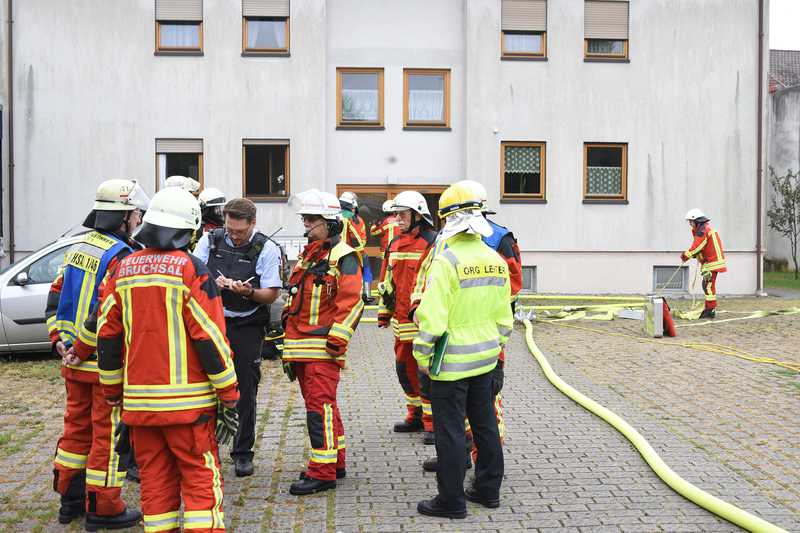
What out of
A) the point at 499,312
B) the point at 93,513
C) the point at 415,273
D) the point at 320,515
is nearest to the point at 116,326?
the point at 93,513

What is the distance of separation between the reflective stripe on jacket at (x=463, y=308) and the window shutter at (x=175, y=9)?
16194 mm

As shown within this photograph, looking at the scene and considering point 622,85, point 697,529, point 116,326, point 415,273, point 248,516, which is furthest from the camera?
point 622,85

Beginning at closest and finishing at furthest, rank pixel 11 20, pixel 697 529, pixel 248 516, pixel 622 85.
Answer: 1. pixel 697 529
2. pixel 248 516
3. pixel 11 20
4. pixel 622 85

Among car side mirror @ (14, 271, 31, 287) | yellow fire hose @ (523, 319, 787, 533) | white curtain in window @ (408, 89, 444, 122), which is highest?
white curtain in window @ (408, 89, 444, 122)

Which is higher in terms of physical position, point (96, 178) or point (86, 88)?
point (86, 88)

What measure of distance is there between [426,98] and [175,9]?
244 inches

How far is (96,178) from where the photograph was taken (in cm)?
1961

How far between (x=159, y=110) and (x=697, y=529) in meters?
17.2

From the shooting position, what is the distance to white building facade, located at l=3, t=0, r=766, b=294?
19.6 meters

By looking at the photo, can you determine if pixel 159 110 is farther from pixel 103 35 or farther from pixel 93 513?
pixel 93 513

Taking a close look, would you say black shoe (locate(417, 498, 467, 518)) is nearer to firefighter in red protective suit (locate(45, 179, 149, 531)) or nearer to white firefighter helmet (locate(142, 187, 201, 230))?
firefighter in red protective suit (locate(45, 179, 149, 531))

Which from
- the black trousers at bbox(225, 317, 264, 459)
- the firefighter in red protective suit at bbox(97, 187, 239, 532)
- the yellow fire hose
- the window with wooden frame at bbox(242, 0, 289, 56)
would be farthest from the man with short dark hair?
→ the window with wooden frame at bbox(242, 0, 289, 56)

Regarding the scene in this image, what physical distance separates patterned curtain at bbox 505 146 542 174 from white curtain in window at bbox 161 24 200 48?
7832 millimetres

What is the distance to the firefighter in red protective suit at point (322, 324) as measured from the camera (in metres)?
5.84
